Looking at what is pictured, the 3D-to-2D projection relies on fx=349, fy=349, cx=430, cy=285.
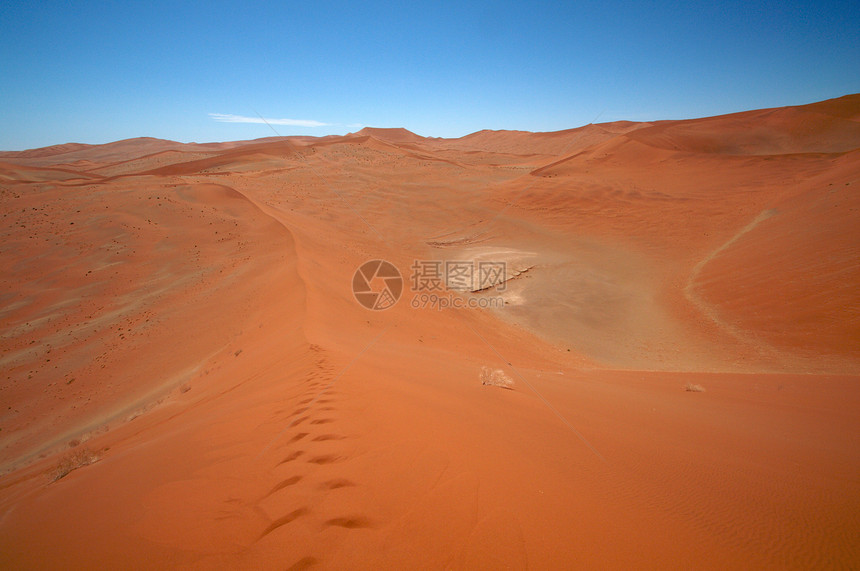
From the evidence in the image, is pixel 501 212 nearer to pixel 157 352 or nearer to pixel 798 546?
pixel 157 352

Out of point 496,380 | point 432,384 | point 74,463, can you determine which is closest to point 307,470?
point 432,384

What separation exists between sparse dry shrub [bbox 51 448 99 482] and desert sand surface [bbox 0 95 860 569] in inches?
1.0

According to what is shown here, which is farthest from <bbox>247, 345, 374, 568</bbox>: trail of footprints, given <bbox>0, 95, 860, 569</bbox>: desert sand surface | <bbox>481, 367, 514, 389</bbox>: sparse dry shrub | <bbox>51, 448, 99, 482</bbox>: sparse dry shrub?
<bbox>481, 367, 514, 389</bbox>: sparse dry shrub

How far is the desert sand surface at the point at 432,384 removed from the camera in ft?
6.90

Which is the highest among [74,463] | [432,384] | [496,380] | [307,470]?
[307,470]

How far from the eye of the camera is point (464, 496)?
7.54ft

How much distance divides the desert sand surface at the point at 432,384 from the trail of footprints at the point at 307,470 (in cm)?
2

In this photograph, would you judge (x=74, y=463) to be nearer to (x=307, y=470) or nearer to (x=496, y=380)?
(x=307, y=470)

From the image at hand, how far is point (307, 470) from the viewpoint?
258 centimetres

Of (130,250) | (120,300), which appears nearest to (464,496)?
(120,300)

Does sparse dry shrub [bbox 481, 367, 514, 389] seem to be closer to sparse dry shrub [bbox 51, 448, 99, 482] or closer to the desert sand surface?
the desert sand surface

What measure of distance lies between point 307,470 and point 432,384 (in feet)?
7.89

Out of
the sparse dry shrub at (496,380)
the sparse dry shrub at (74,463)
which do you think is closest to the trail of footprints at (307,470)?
the sparse dry shrub at (74,463)

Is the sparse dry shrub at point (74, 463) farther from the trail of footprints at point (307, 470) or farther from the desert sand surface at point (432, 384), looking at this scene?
the trail of footprints at point (307, 470)
